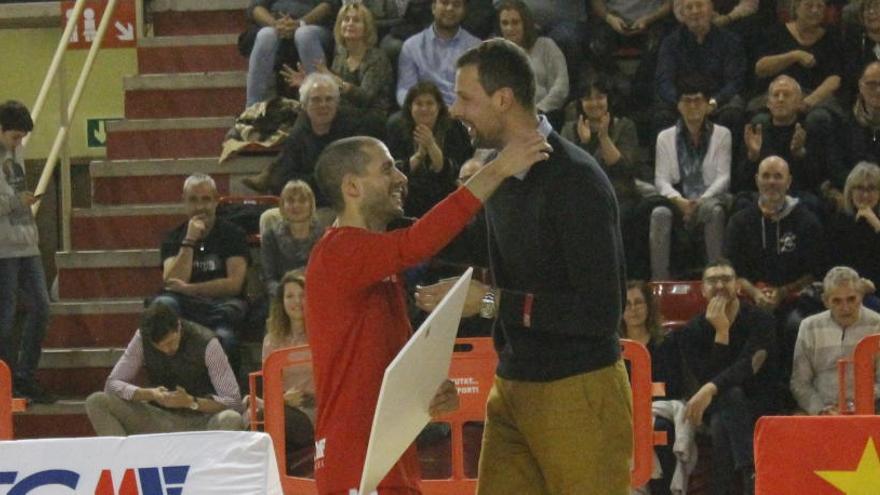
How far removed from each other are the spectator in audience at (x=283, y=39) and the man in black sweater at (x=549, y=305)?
22.3 ft

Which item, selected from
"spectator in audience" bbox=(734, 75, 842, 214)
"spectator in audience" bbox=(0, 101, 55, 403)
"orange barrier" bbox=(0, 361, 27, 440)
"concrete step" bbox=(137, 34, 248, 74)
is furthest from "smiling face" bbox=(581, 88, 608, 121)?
"orange barrier" bbox=(0, 361, 27, 440)

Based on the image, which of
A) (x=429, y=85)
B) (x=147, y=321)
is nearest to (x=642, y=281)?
(x=429, y=85)

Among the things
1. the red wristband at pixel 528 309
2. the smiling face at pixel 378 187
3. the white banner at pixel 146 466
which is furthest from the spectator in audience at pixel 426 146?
the red wristband at pixel 528 309

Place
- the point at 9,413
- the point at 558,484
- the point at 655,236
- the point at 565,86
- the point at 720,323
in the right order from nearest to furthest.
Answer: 1. the point at 558,484
2. the point at 9,413
3. the point at 720,323
4. the point at 655,236
5. the point at 565,86

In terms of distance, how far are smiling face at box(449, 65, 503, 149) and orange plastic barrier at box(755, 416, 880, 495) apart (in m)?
1.83

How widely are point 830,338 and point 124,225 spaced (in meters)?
5.09

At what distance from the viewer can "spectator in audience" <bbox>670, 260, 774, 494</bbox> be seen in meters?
9.27

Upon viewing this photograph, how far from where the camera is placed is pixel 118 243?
12.2 meters

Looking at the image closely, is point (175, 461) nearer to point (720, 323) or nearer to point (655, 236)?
point (720, 323)

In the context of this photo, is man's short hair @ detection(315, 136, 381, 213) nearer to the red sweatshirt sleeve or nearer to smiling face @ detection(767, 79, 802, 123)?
the red sweatshirt sleeve

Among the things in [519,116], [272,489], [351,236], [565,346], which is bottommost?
[272,489]

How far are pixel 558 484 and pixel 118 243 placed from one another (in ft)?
24.8

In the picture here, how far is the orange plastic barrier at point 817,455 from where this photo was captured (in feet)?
20.6

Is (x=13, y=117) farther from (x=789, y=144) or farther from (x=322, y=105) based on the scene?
(x=789, y=144)
